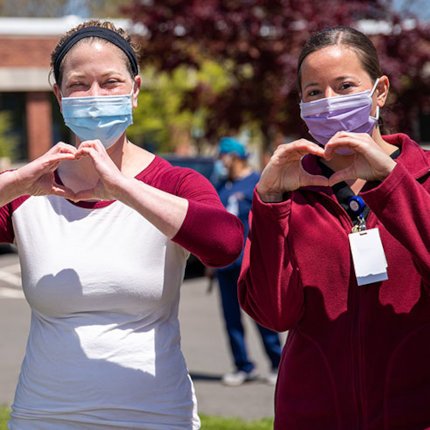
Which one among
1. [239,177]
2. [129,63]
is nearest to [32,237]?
[129,63]

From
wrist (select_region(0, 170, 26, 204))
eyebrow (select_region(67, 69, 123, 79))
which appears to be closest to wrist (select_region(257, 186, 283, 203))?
eyebrow (select_region(67, 69, 123, 79))

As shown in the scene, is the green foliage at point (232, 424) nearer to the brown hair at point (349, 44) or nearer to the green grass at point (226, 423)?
the green grass at point (226, 423)

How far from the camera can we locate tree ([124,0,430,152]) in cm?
1444

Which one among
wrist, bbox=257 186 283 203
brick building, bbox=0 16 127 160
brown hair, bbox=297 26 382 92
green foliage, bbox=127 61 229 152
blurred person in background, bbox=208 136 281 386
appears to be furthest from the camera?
brick building, bbox=0 16 127 160

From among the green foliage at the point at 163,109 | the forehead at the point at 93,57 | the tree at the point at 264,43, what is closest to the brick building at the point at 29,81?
the green foliage at the point at 163,109

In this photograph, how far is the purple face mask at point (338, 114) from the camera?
3.03 meters

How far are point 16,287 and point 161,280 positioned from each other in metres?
12.7

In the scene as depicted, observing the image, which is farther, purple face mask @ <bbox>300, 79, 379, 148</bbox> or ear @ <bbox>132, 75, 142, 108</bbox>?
ear @ <bbox>132, 75, 142, 108</bbox>

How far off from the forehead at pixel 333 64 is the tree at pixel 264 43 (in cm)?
1095

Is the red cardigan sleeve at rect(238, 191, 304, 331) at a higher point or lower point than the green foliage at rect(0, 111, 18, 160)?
higher

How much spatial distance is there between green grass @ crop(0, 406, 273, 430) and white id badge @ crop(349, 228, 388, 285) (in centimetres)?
365

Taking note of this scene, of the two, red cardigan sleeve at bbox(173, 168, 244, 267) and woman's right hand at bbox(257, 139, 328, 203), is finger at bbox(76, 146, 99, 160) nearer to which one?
red cardigan sleeve at bbox(173, 168, 244, 267)

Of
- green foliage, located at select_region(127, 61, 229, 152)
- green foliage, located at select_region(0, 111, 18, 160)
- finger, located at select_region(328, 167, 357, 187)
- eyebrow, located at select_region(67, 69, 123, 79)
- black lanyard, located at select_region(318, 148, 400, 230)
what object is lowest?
green foliage, located at select_region(0, 111, 18, 160)

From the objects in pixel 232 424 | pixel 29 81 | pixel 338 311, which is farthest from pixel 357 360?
pixel 29 81
